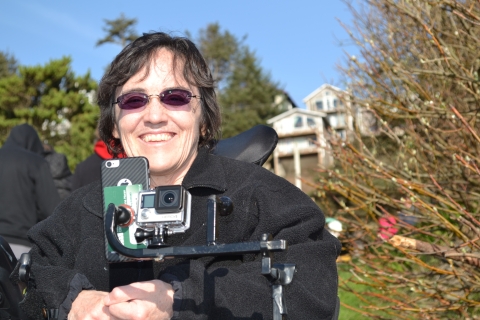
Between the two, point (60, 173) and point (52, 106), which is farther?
point (52, 106)

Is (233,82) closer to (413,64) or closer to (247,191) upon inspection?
(413,64)

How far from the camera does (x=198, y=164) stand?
2.50 metres

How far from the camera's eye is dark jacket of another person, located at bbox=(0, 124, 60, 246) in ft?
16.6

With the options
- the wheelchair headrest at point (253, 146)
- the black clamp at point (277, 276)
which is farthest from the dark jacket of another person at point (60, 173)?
the black clamp at point (277, 276)

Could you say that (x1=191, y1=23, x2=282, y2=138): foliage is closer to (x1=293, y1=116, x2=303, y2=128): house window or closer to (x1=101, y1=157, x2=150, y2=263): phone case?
(x1=293, y1=116, x2=303, y2=128): house window

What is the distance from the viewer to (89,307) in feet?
6.38

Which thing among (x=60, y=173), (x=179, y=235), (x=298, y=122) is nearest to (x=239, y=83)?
(x=298, y=122)

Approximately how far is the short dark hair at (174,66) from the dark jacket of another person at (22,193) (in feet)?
8.44

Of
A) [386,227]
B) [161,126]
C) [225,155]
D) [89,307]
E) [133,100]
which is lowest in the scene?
[386,227]

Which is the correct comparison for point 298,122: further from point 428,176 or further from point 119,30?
point 428,176

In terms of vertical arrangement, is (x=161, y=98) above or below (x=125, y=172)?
above

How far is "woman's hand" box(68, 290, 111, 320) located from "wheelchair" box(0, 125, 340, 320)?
7.5 inches

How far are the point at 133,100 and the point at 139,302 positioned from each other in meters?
0.99

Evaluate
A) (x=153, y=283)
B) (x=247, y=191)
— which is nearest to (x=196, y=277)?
(x=153, y=283)
